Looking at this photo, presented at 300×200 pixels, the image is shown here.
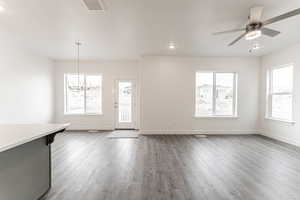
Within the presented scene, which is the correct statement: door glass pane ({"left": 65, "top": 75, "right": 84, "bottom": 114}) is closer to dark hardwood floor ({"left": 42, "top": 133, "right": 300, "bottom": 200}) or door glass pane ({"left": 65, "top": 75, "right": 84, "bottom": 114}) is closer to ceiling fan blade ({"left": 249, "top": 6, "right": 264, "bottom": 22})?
dark hardwood floor ({"left": 42, "top": 133, "right": 300, "bottom": 200})

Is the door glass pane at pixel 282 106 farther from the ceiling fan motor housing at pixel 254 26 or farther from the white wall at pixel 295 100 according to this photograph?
the ceiling fan motor housing at pixel 254 26

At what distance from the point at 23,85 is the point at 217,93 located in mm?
6361

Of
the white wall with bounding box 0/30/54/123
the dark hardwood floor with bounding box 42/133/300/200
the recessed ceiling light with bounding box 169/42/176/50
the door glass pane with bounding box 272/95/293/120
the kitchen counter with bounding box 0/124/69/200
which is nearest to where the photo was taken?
the kitchen counter with bounding box 0/124/69/200

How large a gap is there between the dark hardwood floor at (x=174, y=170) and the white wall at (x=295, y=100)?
1.34 feet

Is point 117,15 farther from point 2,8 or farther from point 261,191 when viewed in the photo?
point 261,191

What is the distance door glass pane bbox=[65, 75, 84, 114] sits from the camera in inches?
286

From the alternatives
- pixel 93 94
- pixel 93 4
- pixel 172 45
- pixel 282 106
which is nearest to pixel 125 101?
pixel 93 94

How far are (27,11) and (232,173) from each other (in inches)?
179

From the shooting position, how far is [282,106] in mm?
5559

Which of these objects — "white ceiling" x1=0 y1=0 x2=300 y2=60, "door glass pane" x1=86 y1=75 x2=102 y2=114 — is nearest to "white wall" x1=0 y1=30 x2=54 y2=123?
"white ceiling" x1=0 y1=0 x2=300 y2=60

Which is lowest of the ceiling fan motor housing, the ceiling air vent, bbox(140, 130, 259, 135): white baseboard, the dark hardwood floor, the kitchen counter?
the dark hardwood floor

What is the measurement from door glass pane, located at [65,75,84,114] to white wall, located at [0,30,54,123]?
62cm

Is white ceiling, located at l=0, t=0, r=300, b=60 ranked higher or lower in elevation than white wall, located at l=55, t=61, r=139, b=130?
higher

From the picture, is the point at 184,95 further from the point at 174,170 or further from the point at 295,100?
the point at 174,170
